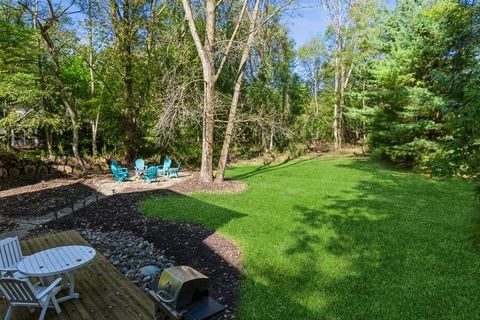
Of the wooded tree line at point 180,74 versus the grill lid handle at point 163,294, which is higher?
the wooded tree line at point 180,74

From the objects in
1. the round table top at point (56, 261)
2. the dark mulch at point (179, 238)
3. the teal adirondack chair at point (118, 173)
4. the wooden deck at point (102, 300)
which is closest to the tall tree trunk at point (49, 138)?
A: the teal adirondack chair at point (118, 173)

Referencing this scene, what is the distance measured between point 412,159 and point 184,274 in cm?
1425

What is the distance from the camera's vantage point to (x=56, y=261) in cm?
368

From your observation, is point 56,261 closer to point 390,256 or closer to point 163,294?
point 163,294

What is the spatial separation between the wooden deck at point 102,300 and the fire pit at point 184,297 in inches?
45.1

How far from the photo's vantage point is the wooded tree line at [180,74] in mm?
10703

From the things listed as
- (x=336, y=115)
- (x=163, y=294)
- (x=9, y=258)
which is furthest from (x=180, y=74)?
(x=336, y=115)

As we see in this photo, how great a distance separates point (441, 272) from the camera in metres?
4.60

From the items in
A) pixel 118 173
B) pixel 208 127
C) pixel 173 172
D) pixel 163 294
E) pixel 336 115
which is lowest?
pixel 173 172

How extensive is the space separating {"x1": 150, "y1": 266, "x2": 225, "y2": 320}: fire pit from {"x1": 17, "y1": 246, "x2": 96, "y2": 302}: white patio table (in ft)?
4.78

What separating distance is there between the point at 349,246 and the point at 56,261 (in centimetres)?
452

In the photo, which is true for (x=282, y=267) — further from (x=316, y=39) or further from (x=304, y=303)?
(x=316, y=39)

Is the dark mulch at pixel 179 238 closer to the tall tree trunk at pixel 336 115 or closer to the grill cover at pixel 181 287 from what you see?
the grill cover at pixel 181 287

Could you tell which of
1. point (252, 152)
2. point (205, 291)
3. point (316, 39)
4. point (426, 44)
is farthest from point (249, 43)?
point (316, 39)
